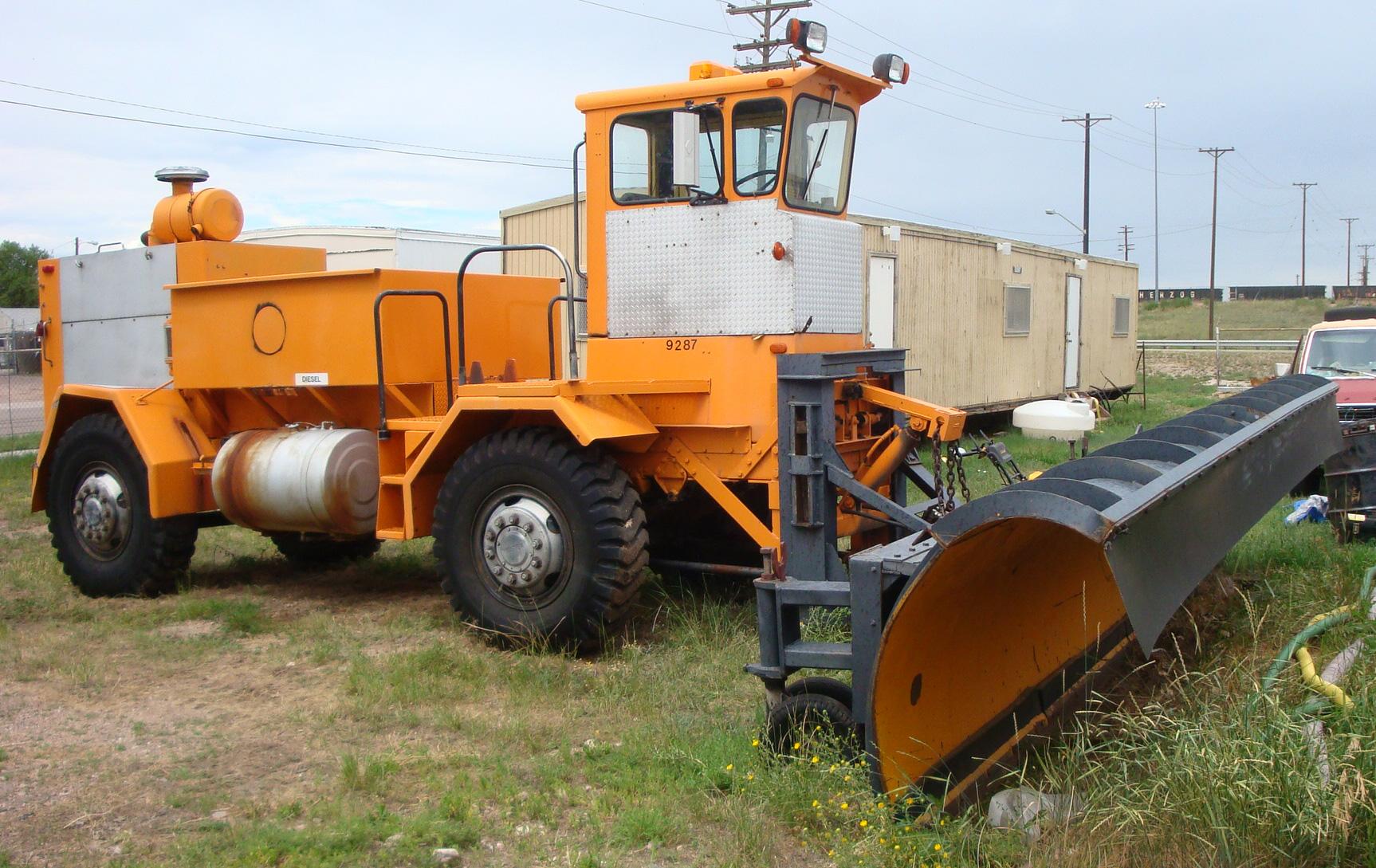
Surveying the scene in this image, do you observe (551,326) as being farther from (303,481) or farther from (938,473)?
(938,473)

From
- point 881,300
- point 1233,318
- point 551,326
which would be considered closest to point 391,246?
point 881,300

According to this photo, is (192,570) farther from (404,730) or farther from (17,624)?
(404,730)

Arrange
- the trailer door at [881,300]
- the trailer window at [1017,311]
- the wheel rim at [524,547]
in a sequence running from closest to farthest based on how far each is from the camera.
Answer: the wheel rim at [524,547], the trailer door at [881,300], the trailer window at [1017,311]

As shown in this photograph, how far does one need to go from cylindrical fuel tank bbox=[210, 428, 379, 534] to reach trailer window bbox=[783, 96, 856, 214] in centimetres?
301

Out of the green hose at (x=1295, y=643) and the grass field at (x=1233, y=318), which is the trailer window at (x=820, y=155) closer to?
Result: the green hose at (x=1295, y=643)

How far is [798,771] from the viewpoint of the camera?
414 cm

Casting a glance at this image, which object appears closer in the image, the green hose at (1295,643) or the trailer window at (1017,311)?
the green hose at (1295,643)

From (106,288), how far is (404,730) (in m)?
7.13

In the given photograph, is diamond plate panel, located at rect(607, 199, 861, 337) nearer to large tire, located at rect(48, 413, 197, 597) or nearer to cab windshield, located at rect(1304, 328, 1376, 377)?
large tire, located at rect(48, 413, 197, 597)

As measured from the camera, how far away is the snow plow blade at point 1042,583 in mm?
3387

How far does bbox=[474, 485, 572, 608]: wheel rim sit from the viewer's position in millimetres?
6328

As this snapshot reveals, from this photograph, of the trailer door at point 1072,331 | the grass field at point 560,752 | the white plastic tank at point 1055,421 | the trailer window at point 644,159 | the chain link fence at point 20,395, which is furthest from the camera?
the trailer door at point 1072,331

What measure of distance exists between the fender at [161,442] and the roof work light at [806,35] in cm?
467

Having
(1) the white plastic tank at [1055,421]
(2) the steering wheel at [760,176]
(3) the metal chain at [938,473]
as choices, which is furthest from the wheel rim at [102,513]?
(1) the white plastic tank at [1055,421]
